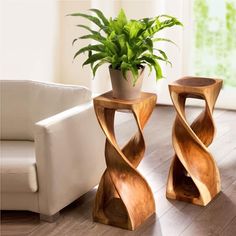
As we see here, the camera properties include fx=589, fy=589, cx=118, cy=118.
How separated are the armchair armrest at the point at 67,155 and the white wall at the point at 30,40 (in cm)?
158

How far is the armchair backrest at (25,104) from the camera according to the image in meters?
3.70

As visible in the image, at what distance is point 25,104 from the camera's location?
3760mm

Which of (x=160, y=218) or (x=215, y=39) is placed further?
(x=215, y=39)

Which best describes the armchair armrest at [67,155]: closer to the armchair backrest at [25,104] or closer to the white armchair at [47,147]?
the white armchair at [47,147]

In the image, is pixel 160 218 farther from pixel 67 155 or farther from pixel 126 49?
pixel 126 49

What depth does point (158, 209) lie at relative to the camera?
11.6 feet

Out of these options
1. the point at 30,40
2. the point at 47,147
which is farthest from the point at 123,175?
the point at 30,40

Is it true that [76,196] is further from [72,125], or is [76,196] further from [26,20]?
[26,20]

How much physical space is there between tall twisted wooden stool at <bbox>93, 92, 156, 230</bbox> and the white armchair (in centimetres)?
19

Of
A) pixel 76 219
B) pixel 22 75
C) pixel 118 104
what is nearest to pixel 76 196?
pixel 76 219

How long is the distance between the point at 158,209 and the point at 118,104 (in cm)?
77

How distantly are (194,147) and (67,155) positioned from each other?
81cm

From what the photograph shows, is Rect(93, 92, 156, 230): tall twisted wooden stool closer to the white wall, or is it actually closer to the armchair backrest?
the armchair backrest

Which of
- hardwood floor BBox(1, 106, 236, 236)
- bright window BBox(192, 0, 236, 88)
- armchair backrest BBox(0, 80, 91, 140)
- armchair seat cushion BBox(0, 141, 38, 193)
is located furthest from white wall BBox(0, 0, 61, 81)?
armchair seat cushion BBox(0, 141, 38, 193)
